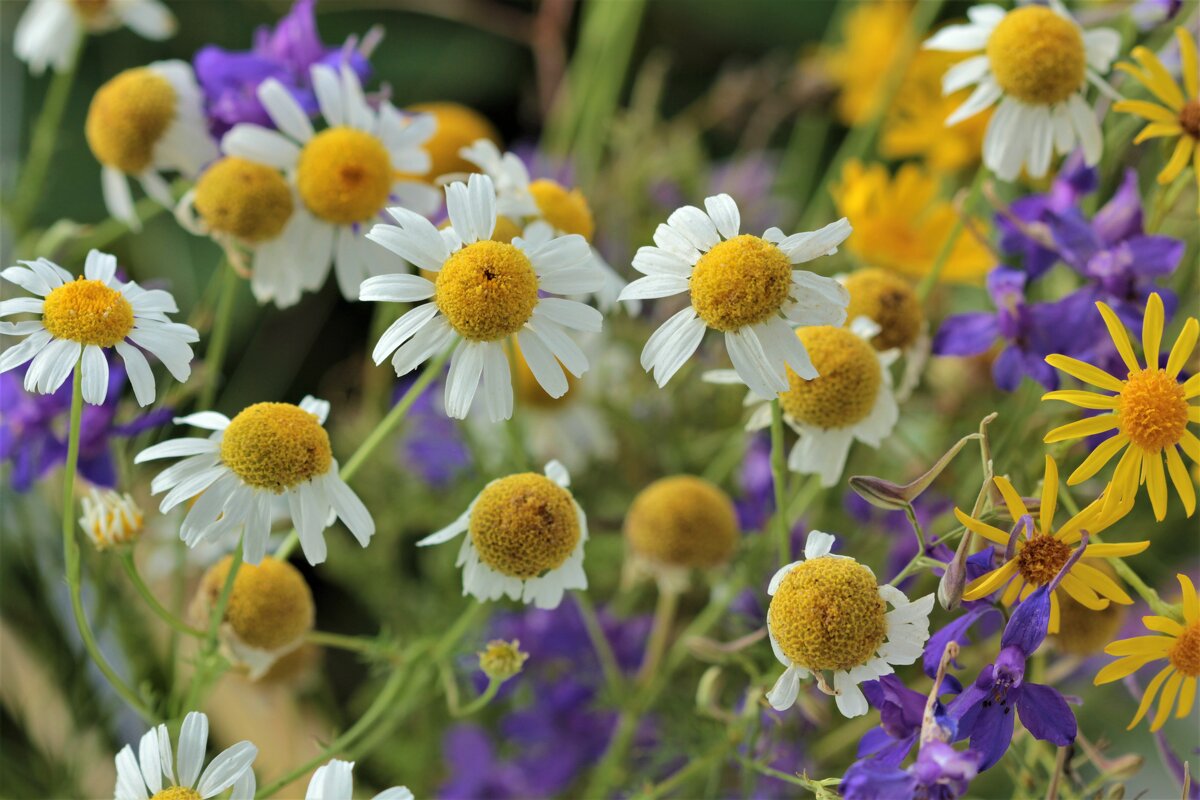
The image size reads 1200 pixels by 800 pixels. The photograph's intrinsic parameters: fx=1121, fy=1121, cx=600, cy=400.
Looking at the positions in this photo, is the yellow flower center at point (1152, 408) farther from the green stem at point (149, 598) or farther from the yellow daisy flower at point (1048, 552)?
the green stem at point (149, 598)

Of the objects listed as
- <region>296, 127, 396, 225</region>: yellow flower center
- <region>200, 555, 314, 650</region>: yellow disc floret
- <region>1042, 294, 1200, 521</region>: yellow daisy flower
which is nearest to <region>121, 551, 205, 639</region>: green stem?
<region>200, 555, 314, 650</region>: yellow disc floret

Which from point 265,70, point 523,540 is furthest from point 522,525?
point 265,70

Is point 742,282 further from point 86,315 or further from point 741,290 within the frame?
point 86,315

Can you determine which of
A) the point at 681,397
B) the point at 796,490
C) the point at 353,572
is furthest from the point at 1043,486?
the point at 353,572

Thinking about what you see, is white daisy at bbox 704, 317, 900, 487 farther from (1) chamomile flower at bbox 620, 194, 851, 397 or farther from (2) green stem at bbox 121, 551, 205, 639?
(2) green stem at bbox 121, 551, 205, 639

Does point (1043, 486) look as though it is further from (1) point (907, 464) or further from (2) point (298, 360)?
(2) point (298, 360)
